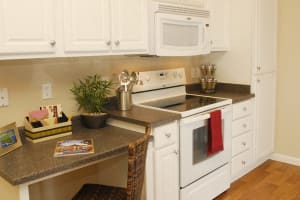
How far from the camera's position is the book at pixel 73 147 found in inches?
69.4

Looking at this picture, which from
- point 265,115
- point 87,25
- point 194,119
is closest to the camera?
point 87,25

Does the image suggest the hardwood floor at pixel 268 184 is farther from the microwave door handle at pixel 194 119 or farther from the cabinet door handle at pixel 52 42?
the cabinet door handle at pixel 52 42

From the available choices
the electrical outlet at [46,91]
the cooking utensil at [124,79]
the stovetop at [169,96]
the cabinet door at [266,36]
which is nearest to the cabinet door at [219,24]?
the cabinet door at [266,36]

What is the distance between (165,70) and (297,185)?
1767 millimetres

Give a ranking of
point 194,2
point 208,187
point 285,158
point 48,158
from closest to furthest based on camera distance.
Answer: point 48,158
point 208,187
point 194,2
point 285,158

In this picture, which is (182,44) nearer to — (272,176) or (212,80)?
(212,80)

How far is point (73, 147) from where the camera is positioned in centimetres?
185

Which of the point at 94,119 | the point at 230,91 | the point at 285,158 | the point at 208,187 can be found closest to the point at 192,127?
the point at 208,187

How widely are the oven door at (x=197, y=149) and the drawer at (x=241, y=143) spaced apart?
25 centimetres

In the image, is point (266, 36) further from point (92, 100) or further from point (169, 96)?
point (92, 100)

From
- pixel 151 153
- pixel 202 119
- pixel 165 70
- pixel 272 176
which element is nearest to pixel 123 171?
pixel 151 153

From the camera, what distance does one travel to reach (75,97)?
2377mm

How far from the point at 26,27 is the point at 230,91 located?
227cm

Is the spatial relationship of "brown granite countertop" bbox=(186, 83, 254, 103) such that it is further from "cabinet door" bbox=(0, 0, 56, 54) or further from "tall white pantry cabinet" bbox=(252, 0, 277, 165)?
"cabinet door" bbox=(0, 0, 56, 54)
